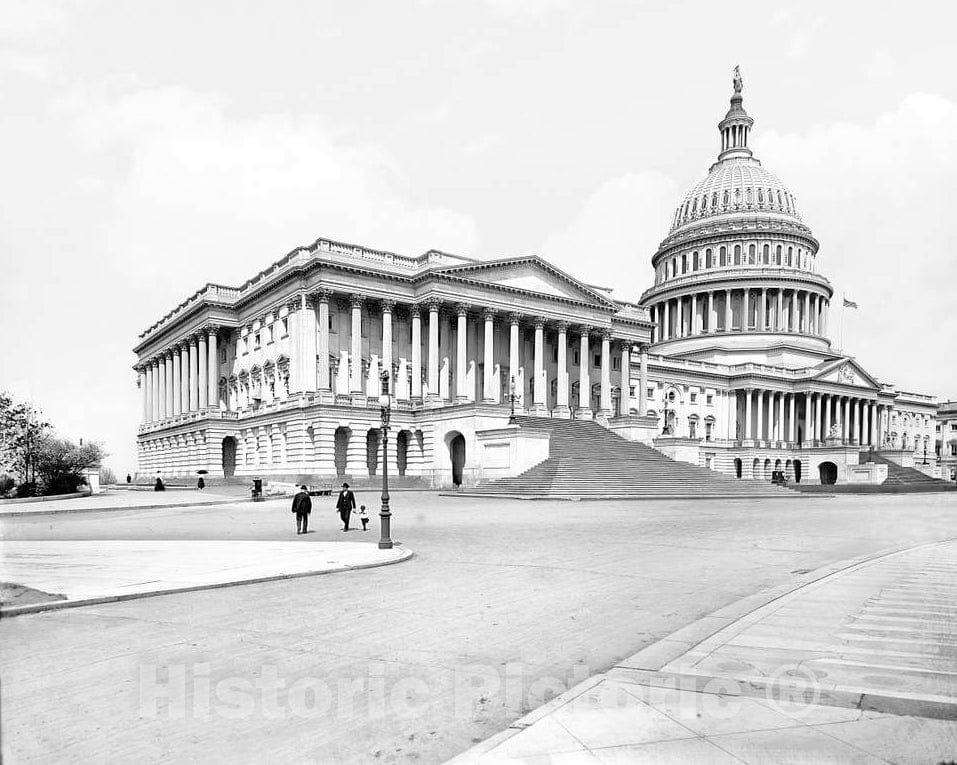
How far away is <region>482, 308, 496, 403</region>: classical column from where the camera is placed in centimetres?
6581

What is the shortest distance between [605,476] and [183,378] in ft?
169

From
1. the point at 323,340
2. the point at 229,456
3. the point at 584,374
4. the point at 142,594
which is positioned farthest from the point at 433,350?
the point at 142,594

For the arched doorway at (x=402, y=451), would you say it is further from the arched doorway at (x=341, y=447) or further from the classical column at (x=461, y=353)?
the classical column at (x=461, y=353)

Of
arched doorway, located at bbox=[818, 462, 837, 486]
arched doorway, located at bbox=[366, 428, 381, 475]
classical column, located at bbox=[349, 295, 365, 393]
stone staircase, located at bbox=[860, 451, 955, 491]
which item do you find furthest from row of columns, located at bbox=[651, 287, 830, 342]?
classical column, located at bbox=[349, 295, 365, 393]

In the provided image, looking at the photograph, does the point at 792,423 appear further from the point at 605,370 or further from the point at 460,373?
the point at 460,373

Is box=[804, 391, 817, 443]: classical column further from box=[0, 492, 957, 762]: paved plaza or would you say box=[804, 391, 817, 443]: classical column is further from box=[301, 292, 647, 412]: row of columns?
box=[0, 492, 957, 762]: paved plaza

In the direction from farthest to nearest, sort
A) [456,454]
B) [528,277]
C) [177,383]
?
[177,383] → [528,277] → [456,454]

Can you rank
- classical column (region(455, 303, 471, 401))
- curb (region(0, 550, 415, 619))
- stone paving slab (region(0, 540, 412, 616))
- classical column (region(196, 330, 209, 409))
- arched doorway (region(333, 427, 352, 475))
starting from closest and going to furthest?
curb (region(0, 550, 415, 619)) → stone paving slab (region(0, 540, 412, 616)) → arched doorway (region(333, 427, 352, 475)) → classical column (region(455, 303, 471, 401)) → classical column (region(196, 330, 209, 409))

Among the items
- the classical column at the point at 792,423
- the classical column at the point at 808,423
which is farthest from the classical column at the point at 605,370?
the classical column at the point at 808,423

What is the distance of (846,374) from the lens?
369ft

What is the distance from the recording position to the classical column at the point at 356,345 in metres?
61.8

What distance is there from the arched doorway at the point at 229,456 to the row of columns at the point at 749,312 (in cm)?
7092

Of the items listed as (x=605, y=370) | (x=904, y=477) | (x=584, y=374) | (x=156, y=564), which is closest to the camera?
(x=156, y=564)
